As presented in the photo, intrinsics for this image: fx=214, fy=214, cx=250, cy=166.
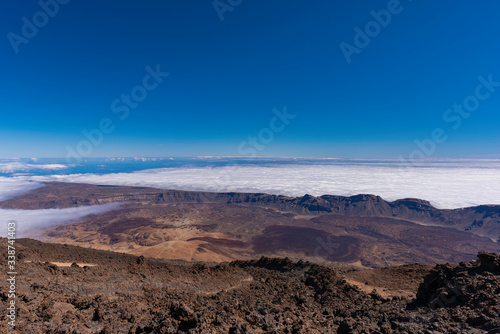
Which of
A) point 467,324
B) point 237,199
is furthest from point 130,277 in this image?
point 237,199

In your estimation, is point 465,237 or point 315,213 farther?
point 315,213

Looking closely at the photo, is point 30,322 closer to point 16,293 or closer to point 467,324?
point 16,293

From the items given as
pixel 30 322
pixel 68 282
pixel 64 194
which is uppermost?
pixel 30 322

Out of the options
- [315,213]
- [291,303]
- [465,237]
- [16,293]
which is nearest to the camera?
[16,293]

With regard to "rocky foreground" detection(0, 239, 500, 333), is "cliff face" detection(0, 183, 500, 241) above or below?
below

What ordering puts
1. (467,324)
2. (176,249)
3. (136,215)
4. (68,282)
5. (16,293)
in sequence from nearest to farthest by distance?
1. (467,324)
2. (16,293)
3. (68,282)
4. (176,249)
5. (136,215)

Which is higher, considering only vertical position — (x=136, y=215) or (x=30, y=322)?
(x=30, y=322)

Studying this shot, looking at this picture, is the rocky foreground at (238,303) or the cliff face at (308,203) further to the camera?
the cliff face at (308,203)
